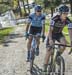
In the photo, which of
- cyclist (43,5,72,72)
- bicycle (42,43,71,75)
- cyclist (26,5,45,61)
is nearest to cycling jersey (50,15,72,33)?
cyclist (43,5,72,72)

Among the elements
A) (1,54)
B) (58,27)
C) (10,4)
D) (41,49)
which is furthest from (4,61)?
(10,4)

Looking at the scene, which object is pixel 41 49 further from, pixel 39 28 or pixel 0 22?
pixel 0 22

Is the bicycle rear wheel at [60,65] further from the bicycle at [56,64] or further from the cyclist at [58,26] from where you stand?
the cyclist at [58,26]

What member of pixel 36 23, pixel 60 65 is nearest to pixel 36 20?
pixel 36 23

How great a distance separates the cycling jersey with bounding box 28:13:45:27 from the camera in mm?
10172

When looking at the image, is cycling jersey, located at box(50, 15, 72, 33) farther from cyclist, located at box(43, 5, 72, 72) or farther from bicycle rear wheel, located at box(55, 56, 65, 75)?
bicycle rear wheel, located at box(55, 56, 65, 75)

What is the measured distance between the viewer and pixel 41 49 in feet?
48.8

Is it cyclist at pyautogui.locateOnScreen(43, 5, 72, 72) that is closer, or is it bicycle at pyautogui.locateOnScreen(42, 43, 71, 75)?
cyclist at pyautogui.locateOnScreen(43, 5, 72, 72)

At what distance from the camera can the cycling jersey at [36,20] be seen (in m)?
10.2

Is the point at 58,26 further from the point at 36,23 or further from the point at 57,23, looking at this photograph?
the point at 36,23

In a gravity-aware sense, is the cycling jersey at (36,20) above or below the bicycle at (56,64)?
above

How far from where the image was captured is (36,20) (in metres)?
10.3

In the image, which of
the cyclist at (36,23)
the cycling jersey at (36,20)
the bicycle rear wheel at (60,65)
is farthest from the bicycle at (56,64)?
the cycling jersey at (36,20)

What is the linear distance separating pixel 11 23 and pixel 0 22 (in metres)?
2.54
